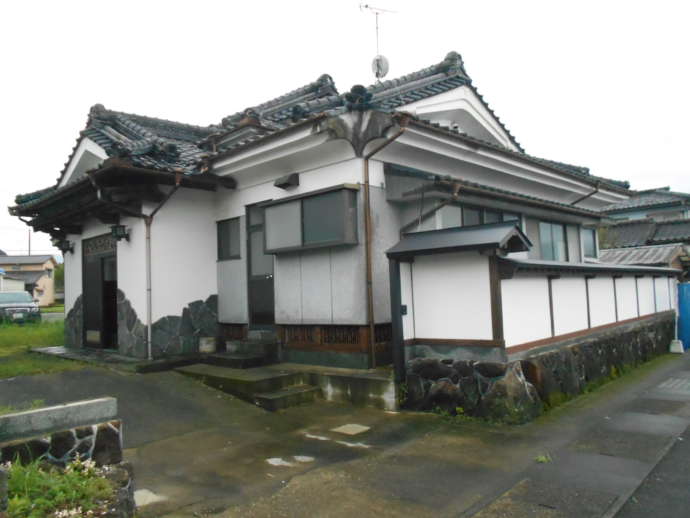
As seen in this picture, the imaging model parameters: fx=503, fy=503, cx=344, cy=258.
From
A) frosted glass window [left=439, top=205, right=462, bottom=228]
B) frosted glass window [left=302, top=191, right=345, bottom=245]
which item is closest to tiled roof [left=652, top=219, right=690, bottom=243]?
frosted glass window [left=439, top=205, right=462, bottom=228]

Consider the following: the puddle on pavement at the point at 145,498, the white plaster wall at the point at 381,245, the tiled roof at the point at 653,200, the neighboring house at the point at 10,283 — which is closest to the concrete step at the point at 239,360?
the white plaster wall at the point at 381,245

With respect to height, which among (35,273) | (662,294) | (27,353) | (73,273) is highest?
(35,273)

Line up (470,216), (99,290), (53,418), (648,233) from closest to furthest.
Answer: (53,418) < (470,216) < (99,290) < (648,233)

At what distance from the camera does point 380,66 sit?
12.6 meters

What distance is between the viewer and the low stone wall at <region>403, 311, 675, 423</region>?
648 centimetres

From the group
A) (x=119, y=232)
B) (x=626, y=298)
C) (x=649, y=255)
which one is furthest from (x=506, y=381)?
(x=649, y=255)

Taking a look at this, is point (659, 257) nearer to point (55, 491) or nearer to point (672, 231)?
point (672, 231)

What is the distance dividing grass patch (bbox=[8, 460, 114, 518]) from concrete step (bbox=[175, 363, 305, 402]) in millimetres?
3902

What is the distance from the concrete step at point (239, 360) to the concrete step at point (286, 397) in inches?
48.4

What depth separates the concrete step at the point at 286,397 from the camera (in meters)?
7.35

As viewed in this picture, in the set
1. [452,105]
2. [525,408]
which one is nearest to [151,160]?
[452,105]

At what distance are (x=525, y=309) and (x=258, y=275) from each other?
5143 mm

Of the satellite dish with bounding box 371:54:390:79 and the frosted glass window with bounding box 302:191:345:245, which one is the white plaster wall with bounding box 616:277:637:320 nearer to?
the frosted glass window with bounding box 302:191:345:245

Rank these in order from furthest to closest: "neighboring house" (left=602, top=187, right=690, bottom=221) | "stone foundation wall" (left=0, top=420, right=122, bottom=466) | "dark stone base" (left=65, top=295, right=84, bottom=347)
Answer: "neighboring house" (left=602, top=187, right=690, bottom=221) → "dark stone base" (left=65, top=295, right=84, bottom=347) → "stone foundation wall" (left=0, top=420, right=122, bottom=466)
